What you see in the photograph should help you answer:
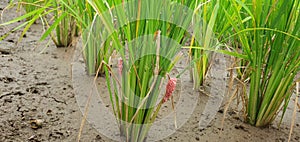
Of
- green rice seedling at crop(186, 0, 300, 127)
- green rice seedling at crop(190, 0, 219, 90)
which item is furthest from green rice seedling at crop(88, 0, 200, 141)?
green rice seedling at crop(190, 0, 219, 90)

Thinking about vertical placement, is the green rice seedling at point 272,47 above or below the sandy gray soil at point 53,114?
above

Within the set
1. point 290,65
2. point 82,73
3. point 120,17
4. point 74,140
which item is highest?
point 120,17

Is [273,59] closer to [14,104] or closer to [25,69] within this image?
[14,104]

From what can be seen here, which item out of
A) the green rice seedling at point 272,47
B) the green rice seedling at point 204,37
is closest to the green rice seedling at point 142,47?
the green rice seedling at point 272,47

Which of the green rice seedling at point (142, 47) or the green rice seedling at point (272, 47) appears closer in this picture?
the green rice seedling at point (142, 47)

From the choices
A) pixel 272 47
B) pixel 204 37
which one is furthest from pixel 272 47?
pixel 204 37

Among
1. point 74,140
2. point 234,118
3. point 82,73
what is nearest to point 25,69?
point 82,73

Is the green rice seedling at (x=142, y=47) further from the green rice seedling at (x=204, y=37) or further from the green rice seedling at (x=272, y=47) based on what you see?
the green rice seedling at (x=204, y=37)

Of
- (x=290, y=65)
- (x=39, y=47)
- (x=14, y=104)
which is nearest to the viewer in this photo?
(x=290, y=65)
